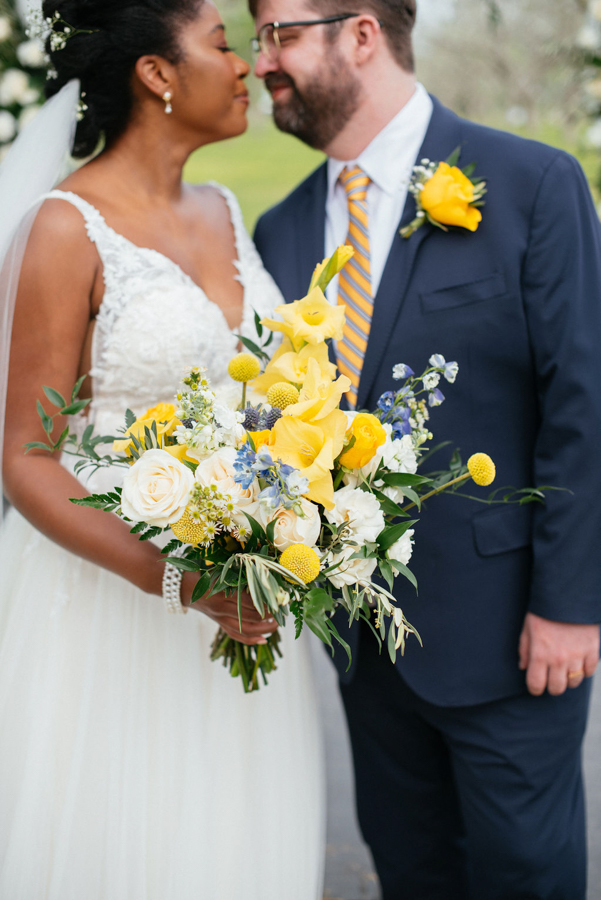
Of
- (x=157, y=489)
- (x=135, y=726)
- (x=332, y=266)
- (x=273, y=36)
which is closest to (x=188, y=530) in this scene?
(x=157, y=489)

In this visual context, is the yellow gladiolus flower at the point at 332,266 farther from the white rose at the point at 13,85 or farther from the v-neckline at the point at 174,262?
the white rose at the point at 13,85

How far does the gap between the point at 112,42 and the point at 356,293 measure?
2.79 ft

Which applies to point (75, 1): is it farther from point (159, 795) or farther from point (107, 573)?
point (159, 795)

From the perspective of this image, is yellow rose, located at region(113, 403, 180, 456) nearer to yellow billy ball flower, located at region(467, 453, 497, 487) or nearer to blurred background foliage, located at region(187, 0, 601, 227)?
yellow billy ball flower, located at region(467, 453, 497, 487)

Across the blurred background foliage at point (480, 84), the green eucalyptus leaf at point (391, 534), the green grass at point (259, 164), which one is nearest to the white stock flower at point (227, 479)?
the green eucalyptus leaf at point (391, 534)

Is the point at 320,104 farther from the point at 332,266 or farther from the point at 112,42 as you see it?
the point at 332,266

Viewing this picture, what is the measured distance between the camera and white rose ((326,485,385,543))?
128 cm

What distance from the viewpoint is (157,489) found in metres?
1.24

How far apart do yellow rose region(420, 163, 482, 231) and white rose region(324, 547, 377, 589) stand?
0.94 metres

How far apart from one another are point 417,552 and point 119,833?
37.4 inches

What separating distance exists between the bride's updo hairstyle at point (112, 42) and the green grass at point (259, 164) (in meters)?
4.04

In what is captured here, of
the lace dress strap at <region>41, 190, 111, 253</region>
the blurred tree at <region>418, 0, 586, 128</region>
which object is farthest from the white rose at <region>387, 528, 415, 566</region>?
the blurred tree at <region>418, 0, 586, 128</region>

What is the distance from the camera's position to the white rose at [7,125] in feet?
11.5

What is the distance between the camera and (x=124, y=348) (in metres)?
1.81
